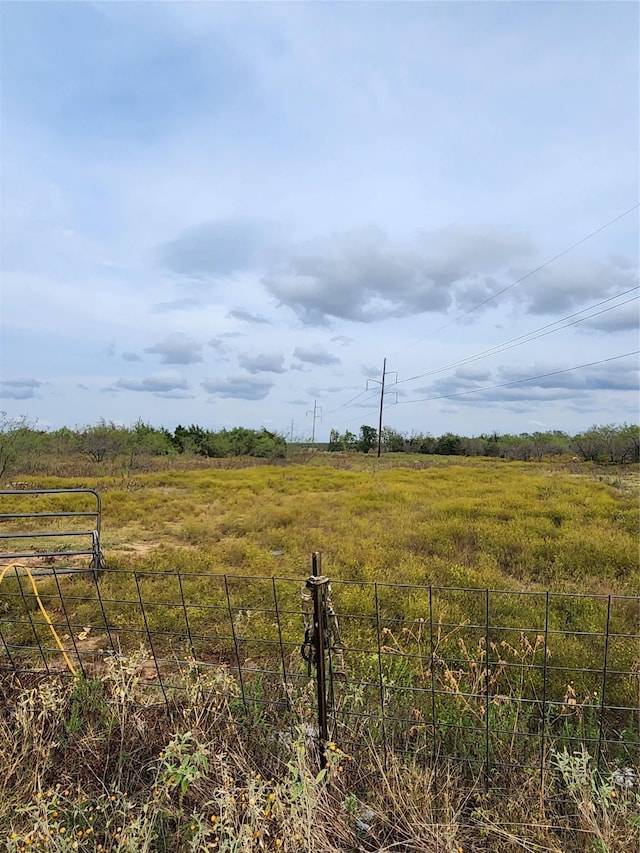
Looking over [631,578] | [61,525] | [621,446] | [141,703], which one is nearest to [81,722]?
[141,703]

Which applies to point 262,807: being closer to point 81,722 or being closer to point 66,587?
point 81,722

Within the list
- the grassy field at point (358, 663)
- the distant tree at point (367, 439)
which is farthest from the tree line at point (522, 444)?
the grassy field at point (358, 663)

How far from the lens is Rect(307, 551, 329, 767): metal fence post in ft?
6.47

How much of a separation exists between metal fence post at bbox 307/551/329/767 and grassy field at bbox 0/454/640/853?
0.43 feet

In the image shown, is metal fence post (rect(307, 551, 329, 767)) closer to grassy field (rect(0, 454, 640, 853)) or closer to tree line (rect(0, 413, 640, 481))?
grassy field (rect(0, 454, 640, 853))

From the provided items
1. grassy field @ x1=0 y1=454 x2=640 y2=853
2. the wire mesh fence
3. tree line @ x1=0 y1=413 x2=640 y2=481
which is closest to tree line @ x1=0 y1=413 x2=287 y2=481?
tree line @ x1=0 y1=413 x2=640 y2=481

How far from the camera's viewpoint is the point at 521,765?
6.37 ft

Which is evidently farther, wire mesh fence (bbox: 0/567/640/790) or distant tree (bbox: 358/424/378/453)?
distant tree (bbox: 358/424/378/453)

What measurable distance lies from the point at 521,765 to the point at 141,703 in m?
1.74

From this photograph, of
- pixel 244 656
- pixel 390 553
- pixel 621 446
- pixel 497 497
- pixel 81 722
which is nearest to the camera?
pixel 81 722

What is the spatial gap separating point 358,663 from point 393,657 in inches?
9.6

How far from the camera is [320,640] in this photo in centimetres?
199

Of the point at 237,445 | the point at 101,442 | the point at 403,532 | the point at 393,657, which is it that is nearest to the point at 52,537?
the point at 403,532

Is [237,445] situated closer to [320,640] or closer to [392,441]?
[392,441]
